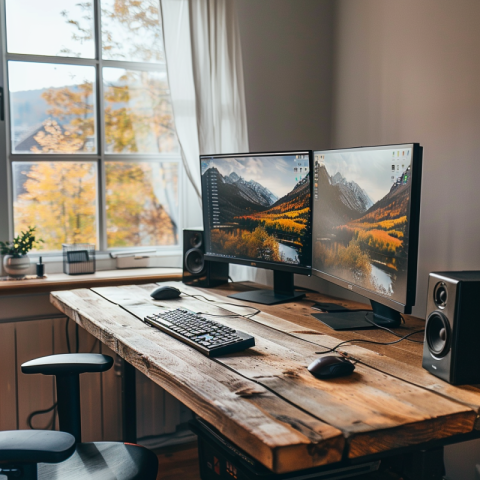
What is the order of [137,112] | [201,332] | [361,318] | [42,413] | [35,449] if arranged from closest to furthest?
1. [35,449]
2. [201,332]
3. [361,318]
4. [42,413]
5. [137,112]

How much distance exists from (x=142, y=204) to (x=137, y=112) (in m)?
0.44

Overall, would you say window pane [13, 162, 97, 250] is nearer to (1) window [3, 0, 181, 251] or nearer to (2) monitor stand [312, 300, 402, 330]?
(1) window [3, 0, 181, 251]

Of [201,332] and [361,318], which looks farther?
[361,318]

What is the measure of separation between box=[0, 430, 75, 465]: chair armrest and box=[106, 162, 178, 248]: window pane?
1663mm

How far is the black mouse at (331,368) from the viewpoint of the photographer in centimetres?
118

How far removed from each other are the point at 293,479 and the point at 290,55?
2.02m

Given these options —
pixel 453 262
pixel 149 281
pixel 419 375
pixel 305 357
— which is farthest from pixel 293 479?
pixel 149 281

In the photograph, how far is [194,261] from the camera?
2.36 m

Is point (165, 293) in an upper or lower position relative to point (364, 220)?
lower

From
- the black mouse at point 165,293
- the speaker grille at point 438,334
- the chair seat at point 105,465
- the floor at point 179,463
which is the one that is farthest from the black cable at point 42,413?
the speaker grille at point 438,334

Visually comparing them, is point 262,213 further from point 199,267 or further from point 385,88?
point 385,88

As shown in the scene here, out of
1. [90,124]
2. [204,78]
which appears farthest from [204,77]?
[90,124]

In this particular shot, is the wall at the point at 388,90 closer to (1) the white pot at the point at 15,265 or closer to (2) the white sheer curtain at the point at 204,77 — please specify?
(2) the white sheer curtain at the point at 204,77

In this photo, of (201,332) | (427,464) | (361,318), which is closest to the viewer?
(427,464)
